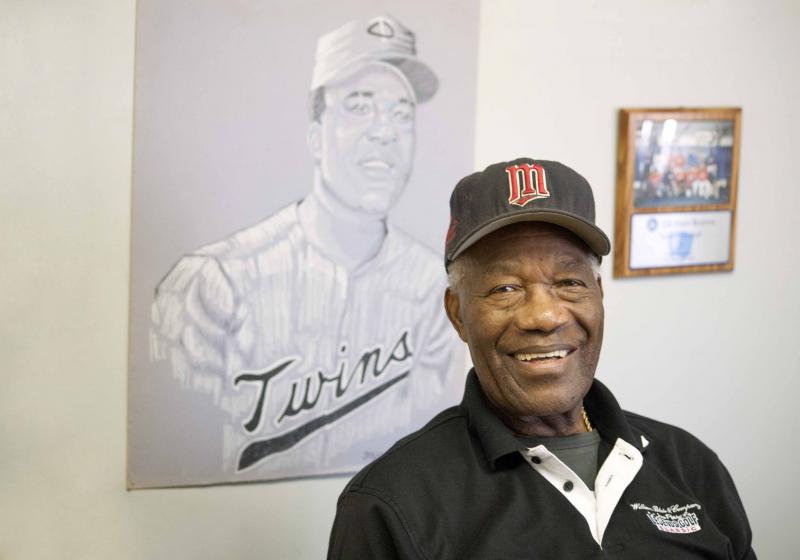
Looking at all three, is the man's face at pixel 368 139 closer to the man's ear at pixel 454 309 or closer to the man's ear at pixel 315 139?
the man's ear at pixel 315 139

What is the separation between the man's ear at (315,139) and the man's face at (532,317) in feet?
2.35

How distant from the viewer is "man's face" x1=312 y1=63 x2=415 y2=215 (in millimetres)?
2162

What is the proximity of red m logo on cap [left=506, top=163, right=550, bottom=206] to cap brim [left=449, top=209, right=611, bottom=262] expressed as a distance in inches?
1.3

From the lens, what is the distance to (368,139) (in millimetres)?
2193

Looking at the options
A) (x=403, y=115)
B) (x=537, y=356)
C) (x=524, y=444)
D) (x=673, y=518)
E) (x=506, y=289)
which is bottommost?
(x=673, y=518)

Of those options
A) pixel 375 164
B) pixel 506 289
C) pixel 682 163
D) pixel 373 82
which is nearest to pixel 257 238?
pixel 375 164

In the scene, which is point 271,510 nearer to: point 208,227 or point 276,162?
point 208,227

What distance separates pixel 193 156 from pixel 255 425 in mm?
612

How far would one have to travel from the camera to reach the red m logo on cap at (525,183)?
1.50 m

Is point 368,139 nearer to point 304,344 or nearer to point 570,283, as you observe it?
point 304,344

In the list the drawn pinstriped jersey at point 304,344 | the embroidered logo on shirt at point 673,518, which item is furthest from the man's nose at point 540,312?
the drawn pinstriped jersey at point 304,344

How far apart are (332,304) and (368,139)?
393 mm

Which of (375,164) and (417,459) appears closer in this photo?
(417,459)

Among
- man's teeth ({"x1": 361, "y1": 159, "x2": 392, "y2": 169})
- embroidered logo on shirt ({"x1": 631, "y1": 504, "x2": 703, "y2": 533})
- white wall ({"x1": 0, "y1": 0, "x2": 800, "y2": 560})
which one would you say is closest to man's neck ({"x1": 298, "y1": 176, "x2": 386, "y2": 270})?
man's teeth ({"x1": 361, "y1": 159, "x2": 392, "y2": 169})
